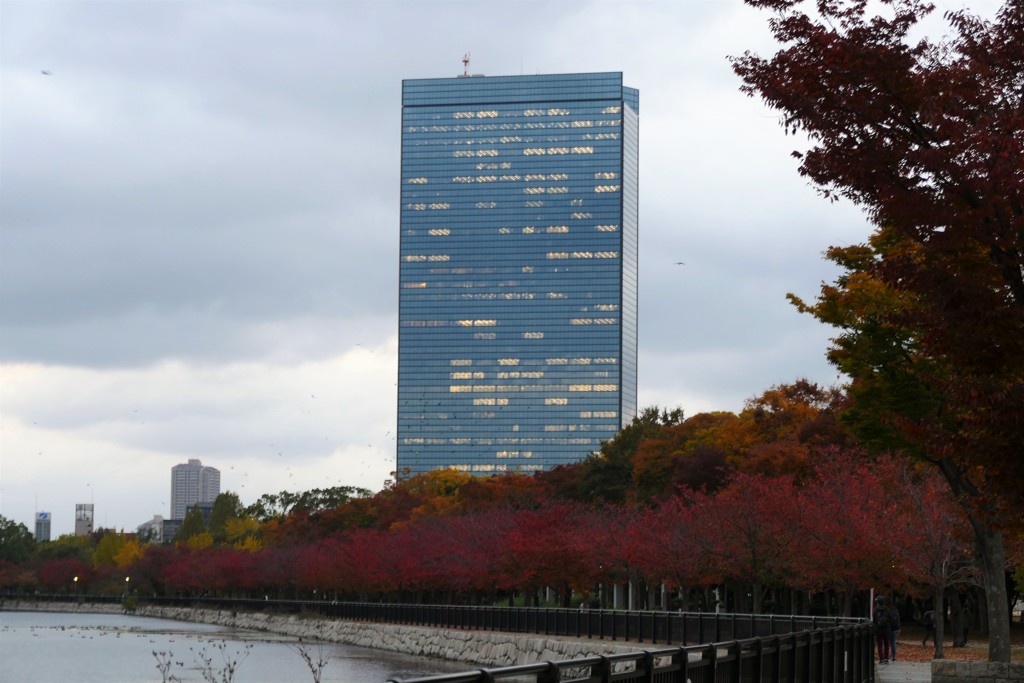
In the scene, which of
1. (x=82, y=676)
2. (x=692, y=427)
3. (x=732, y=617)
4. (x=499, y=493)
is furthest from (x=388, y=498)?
(x=732, y=617)

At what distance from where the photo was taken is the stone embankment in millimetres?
46094

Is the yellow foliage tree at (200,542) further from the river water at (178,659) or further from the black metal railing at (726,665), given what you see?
the black metal railing at (726,665)

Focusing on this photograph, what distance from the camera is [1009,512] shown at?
16.8 meters

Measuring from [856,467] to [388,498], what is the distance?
79.9 m

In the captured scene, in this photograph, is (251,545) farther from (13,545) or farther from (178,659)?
(178,659)

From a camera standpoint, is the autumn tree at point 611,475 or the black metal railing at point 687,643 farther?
the autumn tree at point 611,475

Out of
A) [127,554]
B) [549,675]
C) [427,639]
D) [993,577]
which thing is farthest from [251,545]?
[549,675]

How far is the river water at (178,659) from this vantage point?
50.6 m

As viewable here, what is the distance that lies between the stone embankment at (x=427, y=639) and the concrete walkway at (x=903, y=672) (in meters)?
7.24

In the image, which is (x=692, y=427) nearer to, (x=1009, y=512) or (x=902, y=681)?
(x=902, y=681)

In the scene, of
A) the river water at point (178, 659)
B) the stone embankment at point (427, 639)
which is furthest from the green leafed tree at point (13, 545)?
the river water at point (178, 659)

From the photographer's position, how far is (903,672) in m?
31.0

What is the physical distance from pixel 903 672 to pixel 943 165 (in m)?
20.0

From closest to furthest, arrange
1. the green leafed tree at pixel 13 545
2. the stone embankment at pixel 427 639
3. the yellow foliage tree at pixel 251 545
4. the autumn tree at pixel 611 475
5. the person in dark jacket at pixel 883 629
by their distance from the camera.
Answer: the person in dark jacket at pixel 883 629, the stone embankment at pixel 427 639, the autumn tree at pixel 611 475, the yellow foliage tree at pixel 251 545, the green leafed tree at pixel 13 545
